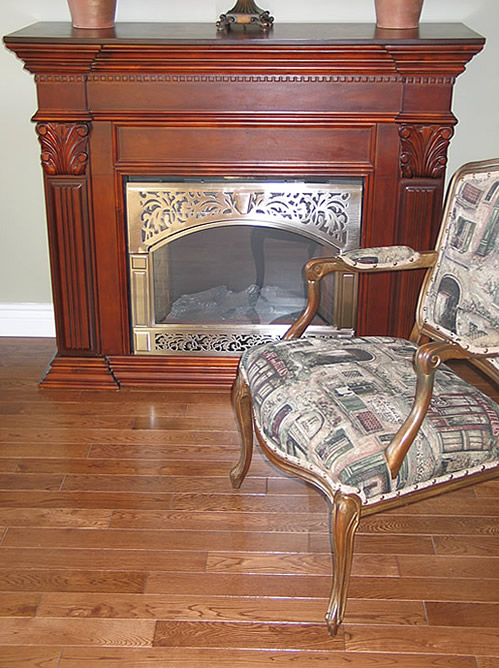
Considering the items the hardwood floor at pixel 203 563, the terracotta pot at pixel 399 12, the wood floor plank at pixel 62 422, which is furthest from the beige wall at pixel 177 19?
the hardwood floor at pixel 203 563

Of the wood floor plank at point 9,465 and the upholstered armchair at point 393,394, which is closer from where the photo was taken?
the upholstered armchair at point 393,394

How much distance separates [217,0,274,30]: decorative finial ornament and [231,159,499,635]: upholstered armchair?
96cm

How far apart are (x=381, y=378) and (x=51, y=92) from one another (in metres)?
1.44

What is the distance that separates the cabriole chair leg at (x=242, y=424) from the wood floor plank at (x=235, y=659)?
2.02 ft

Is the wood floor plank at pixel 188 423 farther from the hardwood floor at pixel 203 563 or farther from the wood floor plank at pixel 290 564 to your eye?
the wood floor plank at pixel 290 564

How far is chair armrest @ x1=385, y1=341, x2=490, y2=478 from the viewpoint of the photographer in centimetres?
173

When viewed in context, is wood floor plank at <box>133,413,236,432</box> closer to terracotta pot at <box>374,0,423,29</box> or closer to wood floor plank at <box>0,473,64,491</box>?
wood floor plank at <box>0,473,64,491</box>

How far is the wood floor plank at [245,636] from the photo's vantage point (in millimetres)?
1850

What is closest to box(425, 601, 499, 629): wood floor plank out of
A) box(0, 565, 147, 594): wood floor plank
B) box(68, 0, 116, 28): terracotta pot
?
box(0, 565, 147, 594): wood floor plank

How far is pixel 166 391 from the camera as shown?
298cm

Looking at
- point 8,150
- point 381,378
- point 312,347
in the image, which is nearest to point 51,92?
point 8,150

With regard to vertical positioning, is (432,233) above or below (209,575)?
above

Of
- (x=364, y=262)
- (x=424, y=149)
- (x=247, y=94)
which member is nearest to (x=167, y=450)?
(x=364, y=262)

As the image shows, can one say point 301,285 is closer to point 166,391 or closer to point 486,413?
point 166,391
